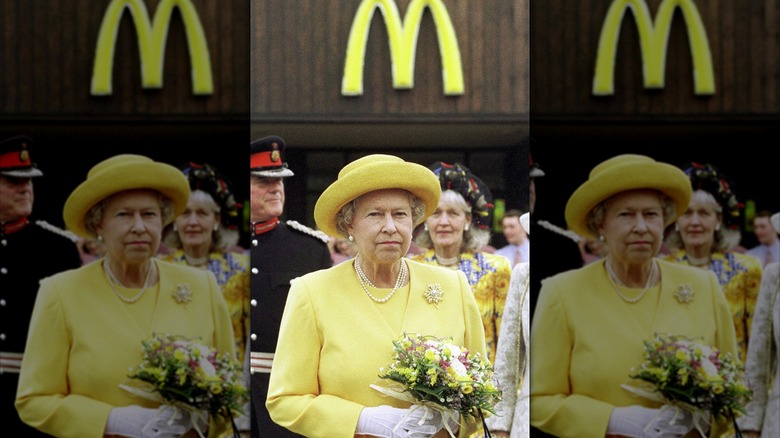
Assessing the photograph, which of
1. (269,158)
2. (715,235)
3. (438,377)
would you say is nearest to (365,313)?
(438,377)

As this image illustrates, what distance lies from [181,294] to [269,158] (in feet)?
3.04

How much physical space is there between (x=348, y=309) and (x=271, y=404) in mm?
689

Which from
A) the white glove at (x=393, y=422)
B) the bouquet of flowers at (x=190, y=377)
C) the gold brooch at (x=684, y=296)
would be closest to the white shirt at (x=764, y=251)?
the gold brooch at (x=684, y=296)

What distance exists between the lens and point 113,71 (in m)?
6.39

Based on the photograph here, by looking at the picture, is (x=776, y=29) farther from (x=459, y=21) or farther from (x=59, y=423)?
(x=59, y=423)

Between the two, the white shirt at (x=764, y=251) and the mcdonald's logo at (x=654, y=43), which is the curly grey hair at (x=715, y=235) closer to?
the white shirt at (x=764, y=251)

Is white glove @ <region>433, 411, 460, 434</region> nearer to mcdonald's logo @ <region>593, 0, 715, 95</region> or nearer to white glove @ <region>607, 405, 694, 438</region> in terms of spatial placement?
white glove @ <region>607, 405, 694, 438</region>

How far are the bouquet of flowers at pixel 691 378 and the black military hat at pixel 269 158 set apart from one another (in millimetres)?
2286

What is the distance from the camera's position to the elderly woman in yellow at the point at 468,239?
6238 mm

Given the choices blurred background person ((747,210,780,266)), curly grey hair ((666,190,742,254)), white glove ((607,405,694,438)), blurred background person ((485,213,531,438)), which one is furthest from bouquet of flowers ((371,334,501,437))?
blurred background person ((747,210,780,266))

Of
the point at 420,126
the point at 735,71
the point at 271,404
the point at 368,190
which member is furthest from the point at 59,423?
the point at 735,71

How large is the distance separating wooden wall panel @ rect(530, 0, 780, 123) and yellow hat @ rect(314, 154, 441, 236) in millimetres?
776

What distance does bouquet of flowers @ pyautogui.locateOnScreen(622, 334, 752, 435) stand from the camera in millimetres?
6254

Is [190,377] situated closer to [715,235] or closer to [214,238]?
[214,238]
